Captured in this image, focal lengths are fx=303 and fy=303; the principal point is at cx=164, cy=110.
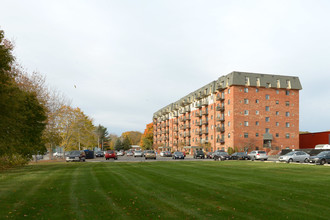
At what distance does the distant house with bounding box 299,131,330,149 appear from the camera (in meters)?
73.1

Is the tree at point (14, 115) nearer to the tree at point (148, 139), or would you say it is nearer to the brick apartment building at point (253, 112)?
the brick apartment building at point (253, 112)

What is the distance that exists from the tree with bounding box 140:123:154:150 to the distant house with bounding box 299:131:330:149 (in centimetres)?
7795

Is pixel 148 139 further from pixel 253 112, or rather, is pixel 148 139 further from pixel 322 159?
pixel 322 159

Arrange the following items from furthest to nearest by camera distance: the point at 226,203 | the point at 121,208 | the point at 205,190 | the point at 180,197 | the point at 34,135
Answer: the point at 34,135 → the point at 205,190 → the point at 180,197 → the point at 226,203 → the point at 121,208

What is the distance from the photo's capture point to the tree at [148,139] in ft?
480

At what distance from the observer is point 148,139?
497 ft

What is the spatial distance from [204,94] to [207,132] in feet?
37.9

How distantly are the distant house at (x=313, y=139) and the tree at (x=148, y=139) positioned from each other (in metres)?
78.0

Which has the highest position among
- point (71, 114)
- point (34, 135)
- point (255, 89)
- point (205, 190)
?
point (255, 89)

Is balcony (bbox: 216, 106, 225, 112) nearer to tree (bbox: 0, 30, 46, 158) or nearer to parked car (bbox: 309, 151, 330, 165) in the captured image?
parked car (bbox: 309, 151, 330, 165)

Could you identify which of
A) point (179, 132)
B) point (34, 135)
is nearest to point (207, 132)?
point (179, 132)

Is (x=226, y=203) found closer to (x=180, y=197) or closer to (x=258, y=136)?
(x=180, y=197)

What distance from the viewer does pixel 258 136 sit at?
75.6 m

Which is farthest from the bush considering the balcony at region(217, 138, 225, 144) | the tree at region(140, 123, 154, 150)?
the tree at region(140, 123, 154, 150)
